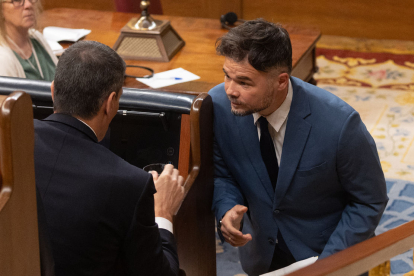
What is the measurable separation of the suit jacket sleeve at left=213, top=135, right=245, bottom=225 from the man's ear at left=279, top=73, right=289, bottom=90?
31cm

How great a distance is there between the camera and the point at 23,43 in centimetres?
262

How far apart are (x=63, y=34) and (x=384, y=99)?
260 cm

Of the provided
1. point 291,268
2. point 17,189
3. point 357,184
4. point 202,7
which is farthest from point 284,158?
point 202,7

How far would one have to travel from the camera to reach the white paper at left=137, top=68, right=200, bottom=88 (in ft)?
8.19

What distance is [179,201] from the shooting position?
1.53 meters

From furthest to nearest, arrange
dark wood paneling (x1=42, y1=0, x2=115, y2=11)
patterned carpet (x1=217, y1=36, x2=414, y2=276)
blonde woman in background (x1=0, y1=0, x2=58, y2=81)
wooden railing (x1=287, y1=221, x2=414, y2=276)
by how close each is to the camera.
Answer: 1. dark wood paneling (x1=42, y1=0, x2=115, y2=11)
2. patterned carpet (x1=217, y1=36, x2=414, y2=276)
3. blonde woman in background (x1=0, y1=0, x2=58, y2=81)
4. wooden railing (x1=287, y1=221, x2=414, y2=276)

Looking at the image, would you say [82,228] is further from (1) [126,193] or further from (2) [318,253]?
(2) [318,253]

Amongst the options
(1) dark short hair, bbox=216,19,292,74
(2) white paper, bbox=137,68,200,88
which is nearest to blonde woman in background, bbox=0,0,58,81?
(2) white paper, bbox=137,68,200,88

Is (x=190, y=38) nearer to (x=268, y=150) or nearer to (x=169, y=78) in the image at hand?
(x=169, y=78)

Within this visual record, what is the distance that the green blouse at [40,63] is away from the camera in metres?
2.54

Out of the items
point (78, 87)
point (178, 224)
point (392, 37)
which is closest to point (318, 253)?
point (178, 224)

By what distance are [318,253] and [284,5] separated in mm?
4213

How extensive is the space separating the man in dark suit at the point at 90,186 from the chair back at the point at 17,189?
0.21 meters

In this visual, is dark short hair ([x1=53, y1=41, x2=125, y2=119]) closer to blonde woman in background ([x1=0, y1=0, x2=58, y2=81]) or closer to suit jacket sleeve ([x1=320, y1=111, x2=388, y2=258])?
suit jacket sleeve ([x1=320, y1=111, x2=388, y2=258])
